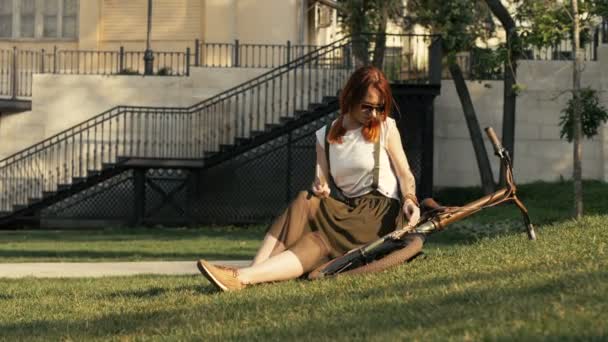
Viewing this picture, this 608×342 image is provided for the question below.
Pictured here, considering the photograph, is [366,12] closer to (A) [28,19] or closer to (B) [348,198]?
(A) [28,19]

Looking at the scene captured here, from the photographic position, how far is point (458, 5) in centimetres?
2727

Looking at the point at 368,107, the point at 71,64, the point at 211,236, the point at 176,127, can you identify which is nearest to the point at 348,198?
the point at 368,107

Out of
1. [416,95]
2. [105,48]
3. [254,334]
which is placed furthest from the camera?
[105,48]

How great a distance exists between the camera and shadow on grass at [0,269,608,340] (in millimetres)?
7590

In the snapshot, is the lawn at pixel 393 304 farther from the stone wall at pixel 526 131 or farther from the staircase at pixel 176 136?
the stone wall at pixel 526 131

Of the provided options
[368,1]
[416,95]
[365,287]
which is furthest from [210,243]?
[365,287]

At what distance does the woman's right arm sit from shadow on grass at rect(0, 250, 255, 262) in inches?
330

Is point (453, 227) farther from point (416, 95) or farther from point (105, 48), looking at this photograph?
point (105, 48)

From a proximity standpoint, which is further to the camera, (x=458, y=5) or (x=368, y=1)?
(x=368, y=1)

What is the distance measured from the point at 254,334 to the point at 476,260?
8.57 ft

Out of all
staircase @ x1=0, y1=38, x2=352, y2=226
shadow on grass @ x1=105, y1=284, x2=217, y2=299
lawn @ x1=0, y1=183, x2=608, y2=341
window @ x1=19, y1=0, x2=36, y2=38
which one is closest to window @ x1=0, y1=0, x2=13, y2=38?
window @ x1=19, y1=0, x2=36, y2=38

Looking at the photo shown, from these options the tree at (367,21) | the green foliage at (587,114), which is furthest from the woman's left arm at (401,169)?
the tree at (367,21)

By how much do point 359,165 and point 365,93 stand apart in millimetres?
539

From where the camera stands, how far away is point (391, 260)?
10.2 meters
